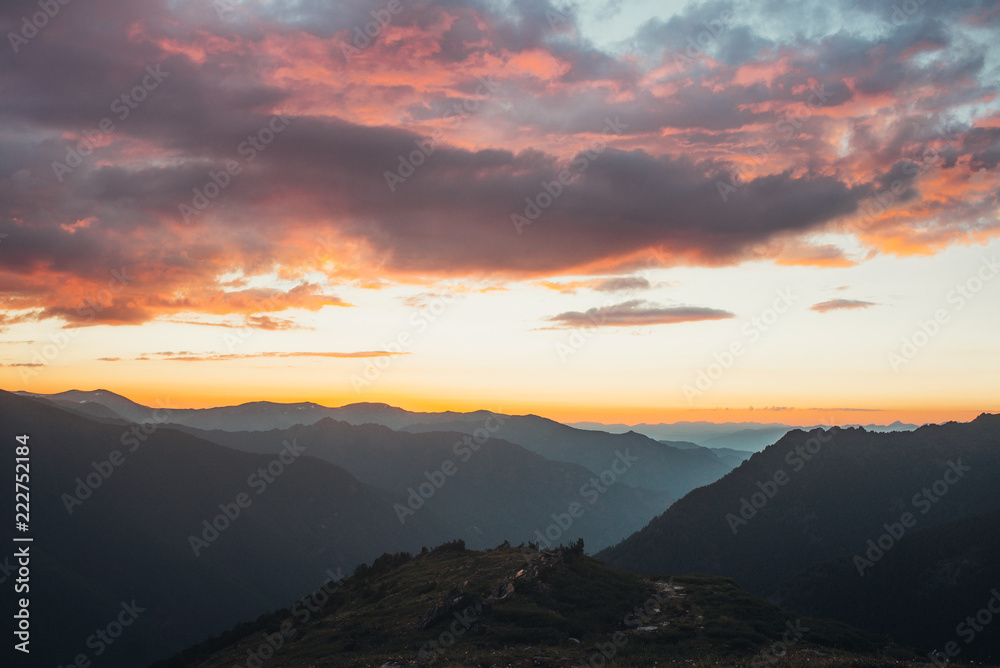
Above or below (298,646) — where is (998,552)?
below

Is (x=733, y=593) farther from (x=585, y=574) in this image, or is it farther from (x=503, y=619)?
(x=503, y=619)

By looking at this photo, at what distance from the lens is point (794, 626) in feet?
143

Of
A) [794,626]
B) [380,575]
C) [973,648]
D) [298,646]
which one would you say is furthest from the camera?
[973,648]

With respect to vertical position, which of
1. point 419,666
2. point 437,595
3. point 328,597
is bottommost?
point 328,597

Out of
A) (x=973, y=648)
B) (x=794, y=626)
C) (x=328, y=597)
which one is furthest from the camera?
(x=973, y=648)

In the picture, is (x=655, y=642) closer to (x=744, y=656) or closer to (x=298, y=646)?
(x=744, y=656)

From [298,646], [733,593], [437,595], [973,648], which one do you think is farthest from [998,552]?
[298,646]

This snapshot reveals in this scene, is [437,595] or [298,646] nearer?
[298,646]

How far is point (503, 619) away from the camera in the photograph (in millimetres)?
43938

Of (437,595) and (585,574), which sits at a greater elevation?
(585,574)

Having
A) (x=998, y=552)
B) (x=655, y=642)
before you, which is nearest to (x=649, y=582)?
(x=655, y=642)

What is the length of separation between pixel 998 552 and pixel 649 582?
219 metres

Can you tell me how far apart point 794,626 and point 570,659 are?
20742mm

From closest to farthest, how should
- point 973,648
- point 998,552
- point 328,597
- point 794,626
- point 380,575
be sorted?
point 794,626 → point 328,597 → point 380,575 → point 973,648 → point 998,552
